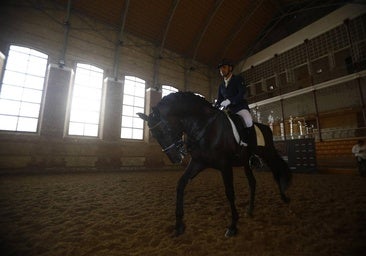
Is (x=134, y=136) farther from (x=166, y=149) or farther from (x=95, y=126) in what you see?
(x=166, y=149)

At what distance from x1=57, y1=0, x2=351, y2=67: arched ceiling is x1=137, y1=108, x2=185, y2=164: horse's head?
435 inches

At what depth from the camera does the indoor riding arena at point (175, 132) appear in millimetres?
2090

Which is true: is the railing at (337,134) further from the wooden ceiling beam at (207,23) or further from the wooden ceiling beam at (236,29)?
the wooden ceiling beam at (207,23)

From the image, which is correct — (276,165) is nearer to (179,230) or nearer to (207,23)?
(179,230)

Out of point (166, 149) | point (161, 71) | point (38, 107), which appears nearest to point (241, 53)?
point (161, 71)

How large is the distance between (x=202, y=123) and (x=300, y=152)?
9.33m

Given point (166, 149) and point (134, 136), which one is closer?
point (166, 149)

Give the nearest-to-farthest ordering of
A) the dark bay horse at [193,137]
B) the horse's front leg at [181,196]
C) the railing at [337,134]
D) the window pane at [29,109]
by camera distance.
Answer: the horse's front leg at [181,196]
the dark bay horse at [193,137]
the window pane at [29,109]
the railing at [337,134]

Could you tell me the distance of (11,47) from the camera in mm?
8406

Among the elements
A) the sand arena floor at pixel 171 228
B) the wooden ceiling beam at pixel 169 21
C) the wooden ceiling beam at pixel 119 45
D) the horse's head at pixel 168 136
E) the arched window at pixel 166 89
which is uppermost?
the wooden ceiling beam at pixel 169 21

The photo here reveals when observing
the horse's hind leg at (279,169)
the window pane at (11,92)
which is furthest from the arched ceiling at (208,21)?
the horse's hind leg at (279,169)

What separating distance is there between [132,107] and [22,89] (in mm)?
5451

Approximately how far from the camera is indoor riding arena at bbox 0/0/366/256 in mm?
2090

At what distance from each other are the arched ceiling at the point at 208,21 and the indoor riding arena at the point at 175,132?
85mm
